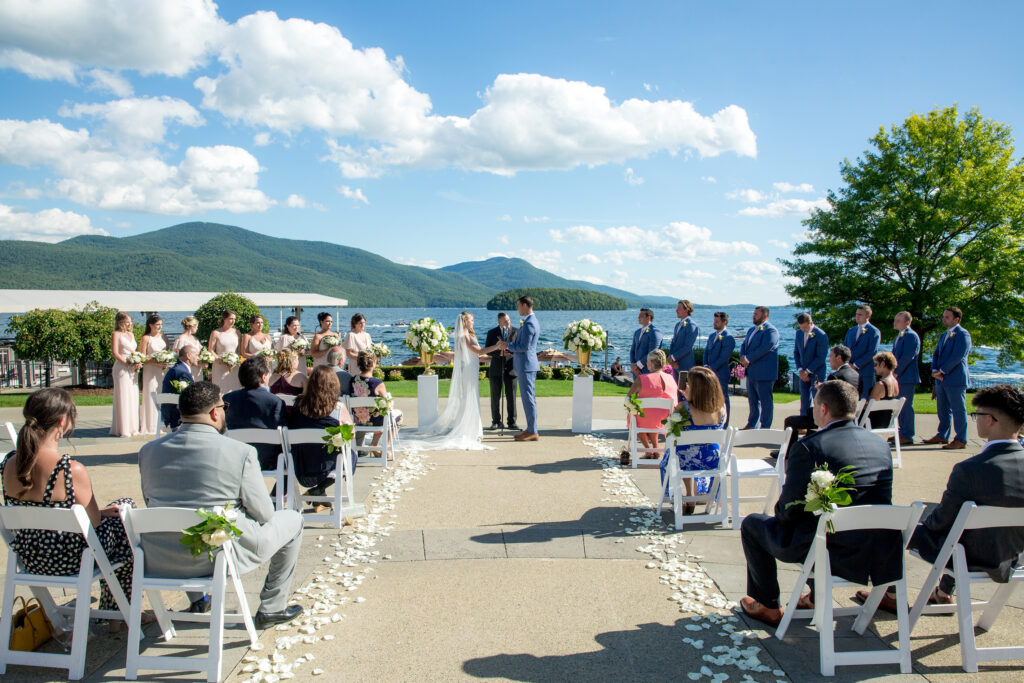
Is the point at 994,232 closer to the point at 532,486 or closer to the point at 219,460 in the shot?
the point at 532,486

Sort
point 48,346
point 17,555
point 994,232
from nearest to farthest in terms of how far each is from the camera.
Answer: point 17,555
point 48,346
point 994,232

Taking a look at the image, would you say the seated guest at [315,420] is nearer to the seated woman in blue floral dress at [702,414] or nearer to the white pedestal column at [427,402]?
the seated woman in blue floral dress at [702,414]

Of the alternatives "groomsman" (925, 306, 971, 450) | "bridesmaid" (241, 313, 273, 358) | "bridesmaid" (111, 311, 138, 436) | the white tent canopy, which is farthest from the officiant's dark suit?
the white tent canopy

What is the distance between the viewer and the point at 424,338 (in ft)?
37.0

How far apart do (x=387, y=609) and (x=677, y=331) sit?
8272 millimetres

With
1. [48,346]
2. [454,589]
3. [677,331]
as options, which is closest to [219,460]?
[454,589]

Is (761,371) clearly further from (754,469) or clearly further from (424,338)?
(424,338)

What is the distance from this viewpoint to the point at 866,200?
27.8 m

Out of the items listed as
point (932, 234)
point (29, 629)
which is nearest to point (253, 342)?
point (29, 629)

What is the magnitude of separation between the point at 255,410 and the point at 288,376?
175cm

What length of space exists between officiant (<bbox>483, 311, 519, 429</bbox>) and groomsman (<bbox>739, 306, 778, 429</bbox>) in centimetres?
396

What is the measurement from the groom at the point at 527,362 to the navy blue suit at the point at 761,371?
11.8 ft

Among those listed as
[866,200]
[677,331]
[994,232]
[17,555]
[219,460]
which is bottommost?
[17,555]

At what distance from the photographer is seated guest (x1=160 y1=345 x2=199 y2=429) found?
8859 millimetres
